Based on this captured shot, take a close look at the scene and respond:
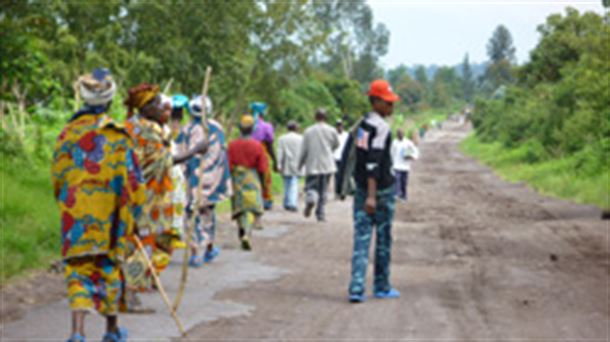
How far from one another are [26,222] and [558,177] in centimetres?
1835

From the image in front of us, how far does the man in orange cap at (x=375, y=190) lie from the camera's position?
9.17 meters

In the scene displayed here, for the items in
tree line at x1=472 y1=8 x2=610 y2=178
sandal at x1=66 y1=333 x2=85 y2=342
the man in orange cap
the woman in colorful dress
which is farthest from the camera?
tree line at x1=472 y1=8 x2=610 y2=178

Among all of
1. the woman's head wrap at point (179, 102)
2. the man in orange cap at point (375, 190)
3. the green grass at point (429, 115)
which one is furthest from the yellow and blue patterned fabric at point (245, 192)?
the green grass at point (429, 115)

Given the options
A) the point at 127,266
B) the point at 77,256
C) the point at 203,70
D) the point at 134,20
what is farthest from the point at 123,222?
the point at 134,20

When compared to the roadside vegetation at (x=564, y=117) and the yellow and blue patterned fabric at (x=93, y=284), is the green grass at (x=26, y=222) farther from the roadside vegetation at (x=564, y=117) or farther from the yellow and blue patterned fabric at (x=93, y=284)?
the roadside vegetation at (x=564, y=117)

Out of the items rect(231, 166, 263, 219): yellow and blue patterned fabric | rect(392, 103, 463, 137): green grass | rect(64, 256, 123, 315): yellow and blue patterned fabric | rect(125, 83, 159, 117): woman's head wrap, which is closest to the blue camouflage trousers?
rect(125, 83, 159, 117): woman's head wrap

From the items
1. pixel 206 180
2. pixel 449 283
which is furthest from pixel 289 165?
pixel 449 283

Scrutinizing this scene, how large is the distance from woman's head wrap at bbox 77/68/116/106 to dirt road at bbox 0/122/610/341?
194 cm

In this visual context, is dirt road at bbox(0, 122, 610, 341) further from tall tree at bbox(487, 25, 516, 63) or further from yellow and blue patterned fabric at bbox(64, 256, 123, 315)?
tall tree at bbox(487, 25, 516, 63)

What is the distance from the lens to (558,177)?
27422 millimetres

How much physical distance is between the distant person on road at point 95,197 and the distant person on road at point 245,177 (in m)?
6.57

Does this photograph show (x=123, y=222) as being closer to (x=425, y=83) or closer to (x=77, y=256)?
(x=77, y=256)

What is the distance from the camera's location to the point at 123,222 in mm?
6543

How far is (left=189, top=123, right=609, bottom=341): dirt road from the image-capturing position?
26.0 ft
